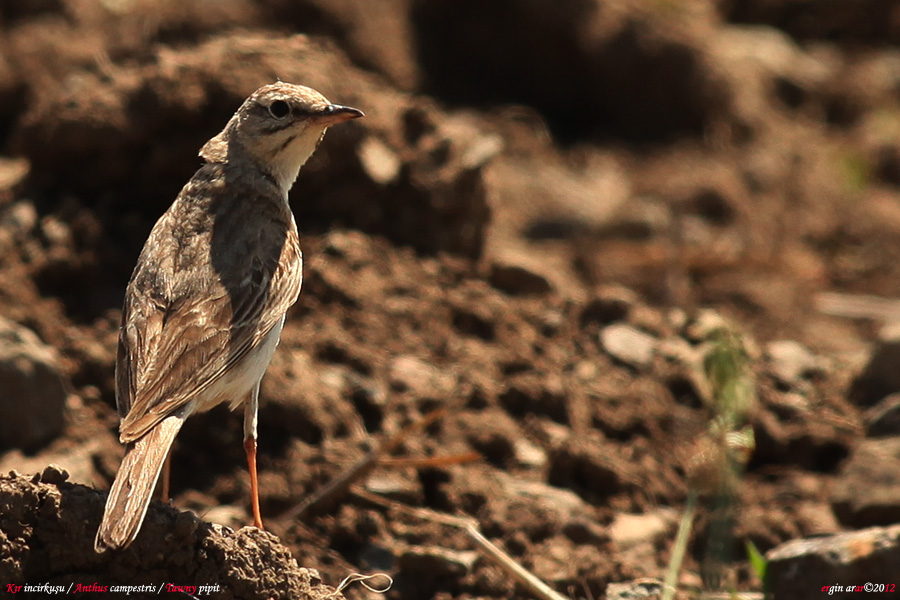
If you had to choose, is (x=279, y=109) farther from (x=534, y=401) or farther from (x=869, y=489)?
(x=869, y=489)

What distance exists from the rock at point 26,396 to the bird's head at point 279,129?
1.33 m

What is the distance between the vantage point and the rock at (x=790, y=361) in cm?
829

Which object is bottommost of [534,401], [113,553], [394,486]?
[113,553]

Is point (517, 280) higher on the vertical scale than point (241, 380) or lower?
higher

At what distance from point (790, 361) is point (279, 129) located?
3.98 meters

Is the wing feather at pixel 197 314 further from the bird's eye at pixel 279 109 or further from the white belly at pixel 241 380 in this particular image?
the bird's eye at pixel 279 109

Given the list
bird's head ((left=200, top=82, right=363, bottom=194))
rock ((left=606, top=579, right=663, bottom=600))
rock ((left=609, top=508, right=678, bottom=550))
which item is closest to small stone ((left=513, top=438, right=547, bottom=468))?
rock ((left=609, top=508, right=678, bottom=550))

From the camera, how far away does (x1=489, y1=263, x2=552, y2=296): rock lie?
862 cm

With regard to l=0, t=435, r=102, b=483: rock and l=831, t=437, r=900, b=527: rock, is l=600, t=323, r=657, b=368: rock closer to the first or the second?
l=831, t=437, r=900, b=527: rock

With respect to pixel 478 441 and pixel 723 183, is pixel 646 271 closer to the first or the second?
pixel 723 183

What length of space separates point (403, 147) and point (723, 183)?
3.82 metres

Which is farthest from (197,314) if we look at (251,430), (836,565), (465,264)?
(465,264)

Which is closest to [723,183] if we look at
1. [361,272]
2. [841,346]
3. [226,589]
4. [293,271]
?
[841,346]

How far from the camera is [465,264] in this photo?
28.0 feet
